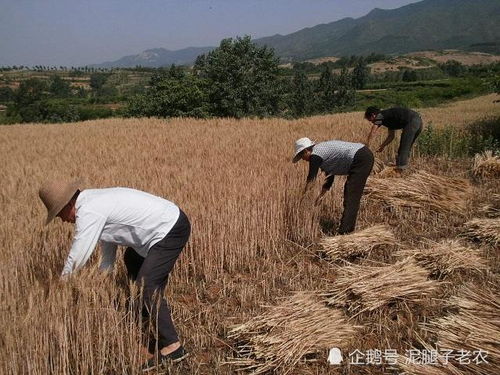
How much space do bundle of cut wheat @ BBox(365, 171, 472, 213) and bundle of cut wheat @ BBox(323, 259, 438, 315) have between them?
2.36 meters

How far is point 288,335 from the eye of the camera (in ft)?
8.94

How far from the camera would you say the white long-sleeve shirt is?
2293 mm

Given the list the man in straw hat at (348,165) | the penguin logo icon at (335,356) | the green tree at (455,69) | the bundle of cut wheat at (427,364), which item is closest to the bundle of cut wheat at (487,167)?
the man in straw hat at (348,165)

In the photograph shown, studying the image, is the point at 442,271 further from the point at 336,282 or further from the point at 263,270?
the point at 263,270

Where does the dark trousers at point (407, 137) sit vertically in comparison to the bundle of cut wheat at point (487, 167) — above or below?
above

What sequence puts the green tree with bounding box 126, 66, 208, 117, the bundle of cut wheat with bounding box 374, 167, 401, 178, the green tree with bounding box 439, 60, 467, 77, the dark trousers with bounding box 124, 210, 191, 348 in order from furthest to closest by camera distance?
the green tree with bounding box 439, 60, 467, 77 < the green tree with bounding box 126, 66, 208, 117 < the bundle of cut wheat with bounding box 374, 167, 401, 178 < the dark trousers with bounding box 124, 210, 191, 348

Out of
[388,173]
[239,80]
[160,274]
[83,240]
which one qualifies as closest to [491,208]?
[388,173]

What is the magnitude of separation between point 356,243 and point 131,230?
2558 mm

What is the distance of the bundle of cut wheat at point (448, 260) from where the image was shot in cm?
376

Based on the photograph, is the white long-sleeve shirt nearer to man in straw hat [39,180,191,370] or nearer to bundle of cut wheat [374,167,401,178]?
man in straw hat [39,180,191,370]

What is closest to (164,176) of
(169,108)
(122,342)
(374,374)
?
(122,342)

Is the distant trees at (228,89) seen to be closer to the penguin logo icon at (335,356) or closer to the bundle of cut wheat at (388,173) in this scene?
the bundle of cut wheat at (388,173)

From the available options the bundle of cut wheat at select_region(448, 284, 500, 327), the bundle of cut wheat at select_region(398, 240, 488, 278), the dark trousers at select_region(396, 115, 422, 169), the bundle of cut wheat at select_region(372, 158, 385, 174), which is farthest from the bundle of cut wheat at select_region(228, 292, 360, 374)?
the bundle of cut wheat at select_region(372, 158, 385, 174)

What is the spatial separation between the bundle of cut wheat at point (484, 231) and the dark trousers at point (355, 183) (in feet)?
4.43
